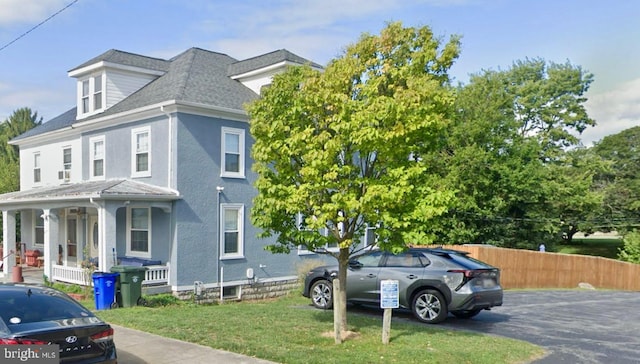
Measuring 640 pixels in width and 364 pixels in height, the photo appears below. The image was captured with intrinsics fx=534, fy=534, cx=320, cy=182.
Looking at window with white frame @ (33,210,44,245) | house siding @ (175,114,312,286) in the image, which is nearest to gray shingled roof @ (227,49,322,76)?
house siding @ (175,114,312,286)

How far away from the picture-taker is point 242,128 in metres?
18.2

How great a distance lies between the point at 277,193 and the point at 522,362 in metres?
4.60

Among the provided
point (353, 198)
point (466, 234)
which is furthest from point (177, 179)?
point (466, 234)

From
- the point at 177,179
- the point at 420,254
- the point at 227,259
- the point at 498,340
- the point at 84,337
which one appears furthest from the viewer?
the point at 227,259

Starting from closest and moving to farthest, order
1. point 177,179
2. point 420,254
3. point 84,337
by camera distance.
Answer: point 84,337
point 420,254
point 177,179

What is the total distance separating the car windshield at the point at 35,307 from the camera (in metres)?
5.63

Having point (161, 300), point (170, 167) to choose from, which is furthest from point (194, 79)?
point (161, 300)

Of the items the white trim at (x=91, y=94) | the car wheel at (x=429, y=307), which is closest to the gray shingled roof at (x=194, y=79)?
the white trim at (x=91, y=94)

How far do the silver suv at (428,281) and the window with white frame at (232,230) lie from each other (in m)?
5.73

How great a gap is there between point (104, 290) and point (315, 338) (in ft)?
21.7

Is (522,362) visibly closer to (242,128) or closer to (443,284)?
(443,284)

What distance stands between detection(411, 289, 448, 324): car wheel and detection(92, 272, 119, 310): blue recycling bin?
734 cm

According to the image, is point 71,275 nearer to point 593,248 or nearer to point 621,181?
point 621,181

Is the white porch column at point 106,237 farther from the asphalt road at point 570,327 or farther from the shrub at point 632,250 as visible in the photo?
the shrub at point 632,250
